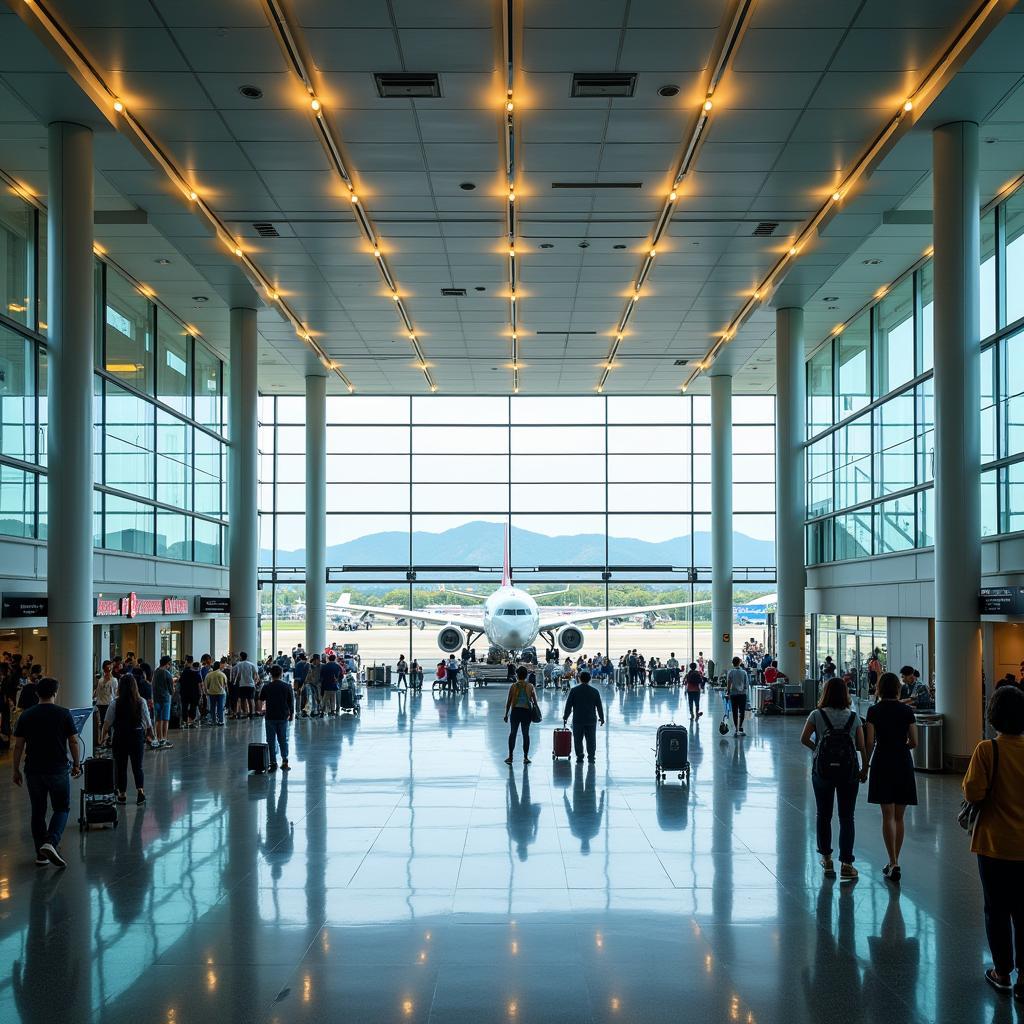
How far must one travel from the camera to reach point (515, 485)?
4309 cm

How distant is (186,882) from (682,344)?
26295mm

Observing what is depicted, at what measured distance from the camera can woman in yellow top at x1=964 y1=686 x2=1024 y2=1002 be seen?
248 inches

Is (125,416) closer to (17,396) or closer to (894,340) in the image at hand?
(17,396)

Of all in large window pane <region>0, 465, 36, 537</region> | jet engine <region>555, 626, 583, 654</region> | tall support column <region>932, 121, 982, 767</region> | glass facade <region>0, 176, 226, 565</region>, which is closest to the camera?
tall support column <region>932, 121, 982, 767</region>

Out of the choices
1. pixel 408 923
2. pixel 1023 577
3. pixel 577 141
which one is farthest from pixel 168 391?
pixel 408 923

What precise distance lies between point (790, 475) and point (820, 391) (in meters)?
7.54

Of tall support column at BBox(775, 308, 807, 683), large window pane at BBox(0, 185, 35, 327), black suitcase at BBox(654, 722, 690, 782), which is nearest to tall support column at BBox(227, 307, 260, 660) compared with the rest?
large window pane at BBox(0, 185, 35, 327)

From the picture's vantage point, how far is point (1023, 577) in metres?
17.9

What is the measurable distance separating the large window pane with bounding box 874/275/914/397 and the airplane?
13.9 m

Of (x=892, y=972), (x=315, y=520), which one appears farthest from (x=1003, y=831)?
(x=315, y=520)

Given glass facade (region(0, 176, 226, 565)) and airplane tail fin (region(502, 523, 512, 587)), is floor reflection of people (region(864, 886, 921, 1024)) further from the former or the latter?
airplane tail fin (region(502, 523, 512, 587))

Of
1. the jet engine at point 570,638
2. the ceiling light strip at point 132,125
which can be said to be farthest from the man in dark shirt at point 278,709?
the jet engine at point 570,638

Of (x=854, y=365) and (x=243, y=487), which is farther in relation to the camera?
(x=854, y=365)

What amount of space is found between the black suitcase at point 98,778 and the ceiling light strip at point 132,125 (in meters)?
8.89
